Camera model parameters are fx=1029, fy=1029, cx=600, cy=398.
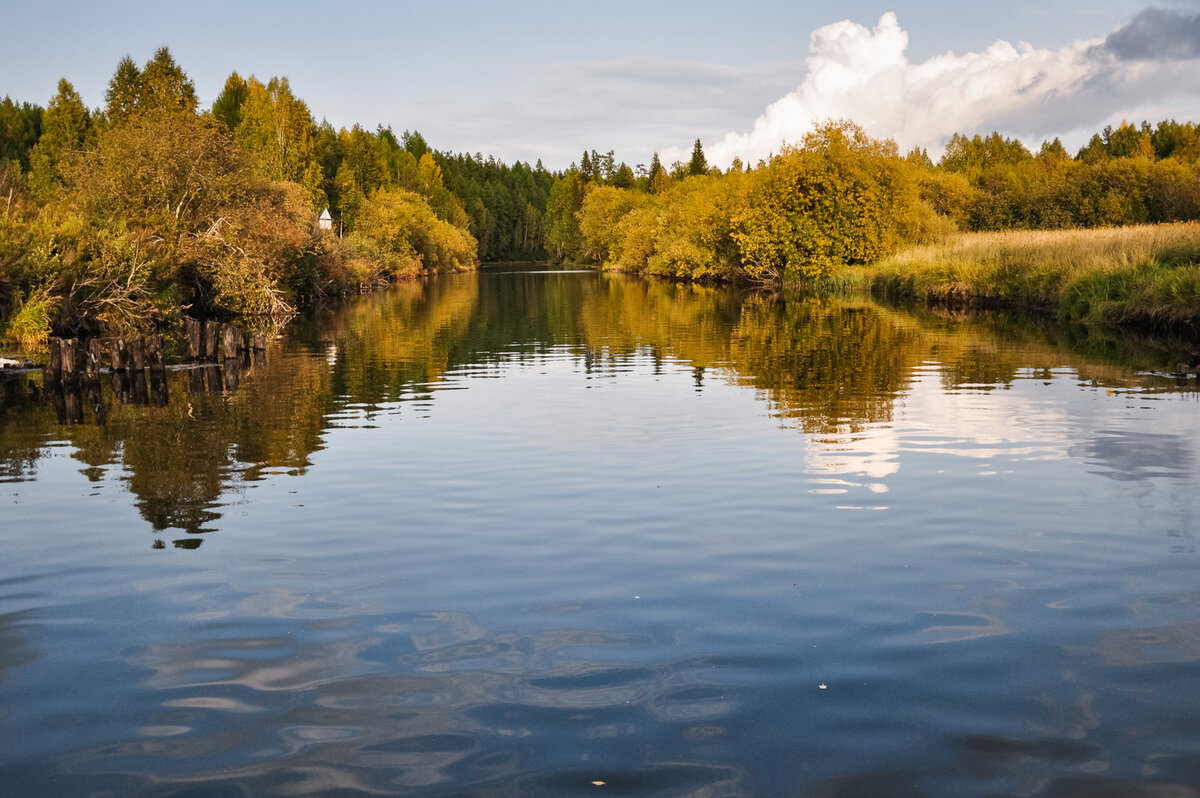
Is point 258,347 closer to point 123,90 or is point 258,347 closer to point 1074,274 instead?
point 1074,274

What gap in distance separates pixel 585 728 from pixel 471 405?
1398 centimetres

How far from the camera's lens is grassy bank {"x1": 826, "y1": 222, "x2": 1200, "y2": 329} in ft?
99.9

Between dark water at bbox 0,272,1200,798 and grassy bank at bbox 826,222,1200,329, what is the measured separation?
14143 millimetres

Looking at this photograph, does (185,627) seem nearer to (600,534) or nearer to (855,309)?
(600,534)

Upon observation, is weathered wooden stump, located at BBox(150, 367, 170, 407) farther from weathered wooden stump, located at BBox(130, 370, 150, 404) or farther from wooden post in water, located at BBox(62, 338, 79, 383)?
wooden post in water, located at BBox(62, 338, 79, 383)

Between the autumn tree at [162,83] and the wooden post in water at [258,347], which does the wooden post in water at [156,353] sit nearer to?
the wooden post in water at [258,347]

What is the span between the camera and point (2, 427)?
17172 millimetres

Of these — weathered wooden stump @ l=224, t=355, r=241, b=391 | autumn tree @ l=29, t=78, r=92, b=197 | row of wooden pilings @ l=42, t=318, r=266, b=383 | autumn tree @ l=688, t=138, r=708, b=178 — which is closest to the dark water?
weathered wooden stump @ l=224, t=355, r=241, b=391

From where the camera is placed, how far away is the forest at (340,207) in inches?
1153

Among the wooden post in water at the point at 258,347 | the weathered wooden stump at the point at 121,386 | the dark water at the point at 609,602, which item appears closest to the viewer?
the dark water at the point at 609,602

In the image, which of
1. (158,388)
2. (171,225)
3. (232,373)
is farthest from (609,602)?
(171,225)

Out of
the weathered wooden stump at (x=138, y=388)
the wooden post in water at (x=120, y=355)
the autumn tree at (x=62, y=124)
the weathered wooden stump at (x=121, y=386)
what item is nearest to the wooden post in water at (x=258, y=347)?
the wooden post in water at (x=120, y=355)

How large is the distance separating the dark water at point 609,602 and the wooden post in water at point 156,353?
7546 millimetres

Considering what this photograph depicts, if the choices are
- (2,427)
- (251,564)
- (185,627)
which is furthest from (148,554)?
(2,427)
